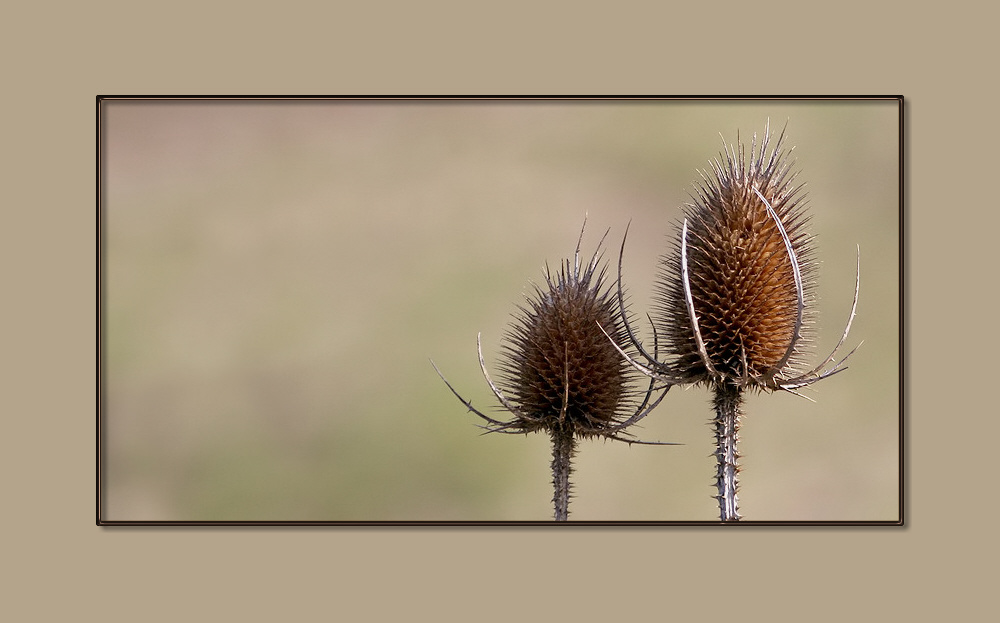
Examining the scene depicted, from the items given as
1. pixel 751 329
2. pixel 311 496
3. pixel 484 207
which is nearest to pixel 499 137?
pixel 484 207

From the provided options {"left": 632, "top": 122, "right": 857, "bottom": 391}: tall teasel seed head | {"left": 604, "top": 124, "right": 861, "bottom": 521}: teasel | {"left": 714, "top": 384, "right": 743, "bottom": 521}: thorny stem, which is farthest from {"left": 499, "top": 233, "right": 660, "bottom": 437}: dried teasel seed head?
{"left": 714, "top": 384, "right": 743, "bottom": 521}: thorny stem

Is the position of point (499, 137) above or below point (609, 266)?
above

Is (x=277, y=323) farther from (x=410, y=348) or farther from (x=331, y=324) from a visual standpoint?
(x=410, y=348)

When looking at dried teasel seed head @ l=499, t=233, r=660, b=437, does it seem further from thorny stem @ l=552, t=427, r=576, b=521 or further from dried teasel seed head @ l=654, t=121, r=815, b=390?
dried teasel seed head @ l=654, t=121, r=815, b=390

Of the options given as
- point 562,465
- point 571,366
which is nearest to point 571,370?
point 571,366

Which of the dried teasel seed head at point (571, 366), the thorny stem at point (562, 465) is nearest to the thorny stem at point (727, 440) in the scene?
the dried teasel seed head at point (571, 366)

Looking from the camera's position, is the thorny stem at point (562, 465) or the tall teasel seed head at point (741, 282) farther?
the thorny stem at point (562, 465)

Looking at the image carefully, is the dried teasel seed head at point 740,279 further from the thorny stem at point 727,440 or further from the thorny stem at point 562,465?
the thorny stem at point 562,465
